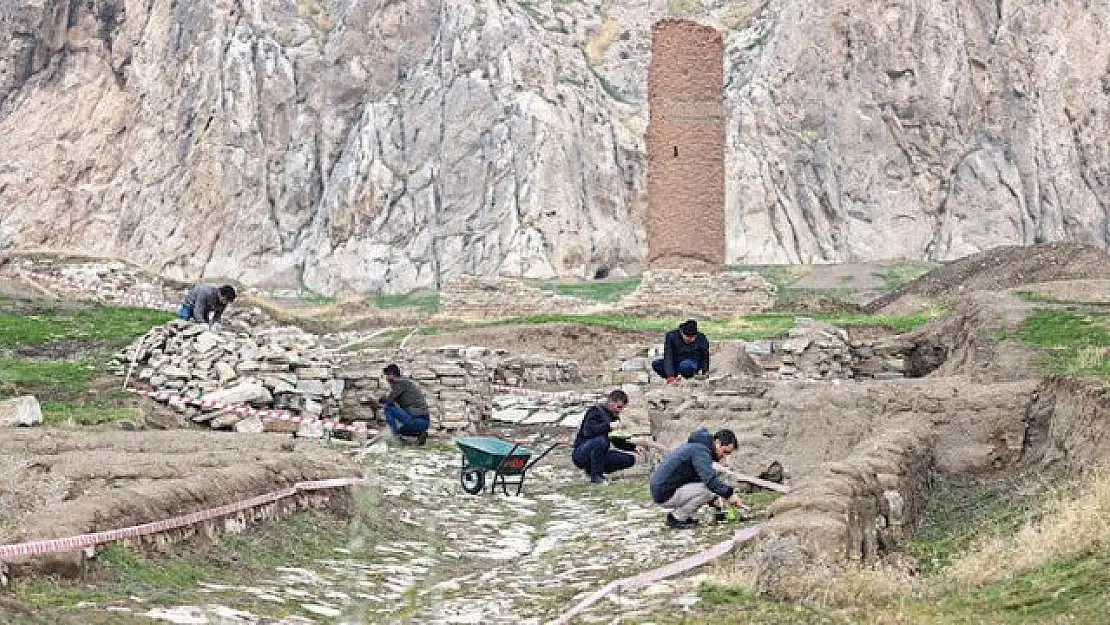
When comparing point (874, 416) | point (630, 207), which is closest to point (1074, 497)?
point (874, 416)

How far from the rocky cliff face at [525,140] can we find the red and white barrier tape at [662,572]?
72.4m

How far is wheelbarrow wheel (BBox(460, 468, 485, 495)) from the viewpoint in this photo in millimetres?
16641

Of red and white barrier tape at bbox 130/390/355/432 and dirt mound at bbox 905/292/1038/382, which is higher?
dirt mound at bbox 905/292/1038/382

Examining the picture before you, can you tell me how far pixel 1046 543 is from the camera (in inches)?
360

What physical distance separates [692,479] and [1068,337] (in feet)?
28.1

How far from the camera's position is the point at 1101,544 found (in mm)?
8578

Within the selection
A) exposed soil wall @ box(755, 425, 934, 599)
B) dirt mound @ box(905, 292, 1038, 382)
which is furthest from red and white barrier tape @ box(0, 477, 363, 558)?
dirt mound @ box(905, 292, 1038, 382)

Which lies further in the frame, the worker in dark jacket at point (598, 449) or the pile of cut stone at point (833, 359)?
the pile of cut stone at point (833, 359)

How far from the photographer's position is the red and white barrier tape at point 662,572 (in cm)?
973

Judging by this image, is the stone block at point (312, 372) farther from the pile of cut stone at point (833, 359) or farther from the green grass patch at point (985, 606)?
the green grass patch at point (985, 606)

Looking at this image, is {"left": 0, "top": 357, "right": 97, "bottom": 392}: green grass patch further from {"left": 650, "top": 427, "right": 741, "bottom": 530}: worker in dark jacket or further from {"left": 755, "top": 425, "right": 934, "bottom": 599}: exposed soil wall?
{"left": 755, "top": 425, "right": 934, "bottom": 599}: exposed soil wall

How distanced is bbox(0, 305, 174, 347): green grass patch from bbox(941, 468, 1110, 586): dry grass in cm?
1791

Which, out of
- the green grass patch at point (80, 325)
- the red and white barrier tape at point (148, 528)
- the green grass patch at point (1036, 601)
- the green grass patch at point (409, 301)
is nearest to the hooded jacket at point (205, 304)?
the green grass patch at point (80, 325)

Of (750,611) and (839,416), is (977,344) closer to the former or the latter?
(839,416)
